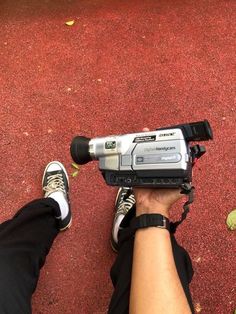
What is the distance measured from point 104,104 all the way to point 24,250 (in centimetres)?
92

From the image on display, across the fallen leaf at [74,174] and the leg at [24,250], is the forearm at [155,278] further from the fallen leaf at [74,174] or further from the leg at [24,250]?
the fallen leaf at [74,174]

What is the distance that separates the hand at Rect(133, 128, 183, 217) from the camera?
4.27 feet

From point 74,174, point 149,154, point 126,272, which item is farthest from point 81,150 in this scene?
point 74,174

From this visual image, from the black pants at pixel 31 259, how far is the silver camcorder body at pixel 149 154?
27 centimetres

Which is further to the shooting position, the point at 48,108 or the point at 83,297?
the point at 48,108

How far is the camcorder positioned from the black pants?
0.26 metres

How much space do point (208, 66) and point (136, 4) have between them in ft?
1.94

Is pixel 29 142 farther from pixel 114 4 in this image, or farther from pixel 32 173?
pixel 114 4

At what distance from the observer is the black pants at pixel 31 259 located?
1269 mm

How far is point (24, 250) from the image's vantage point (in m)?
1.42

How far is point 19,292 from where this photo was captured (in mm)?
1317

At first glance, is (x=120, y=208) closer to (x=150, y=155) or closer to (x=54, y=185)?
(x=54, y=185)

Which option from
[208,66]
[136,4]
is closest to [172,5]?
[136,4]

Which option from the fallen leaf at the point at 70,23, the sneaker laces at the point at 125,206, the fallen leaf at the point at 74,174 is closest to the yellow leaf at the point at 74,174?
the fallen leaf at the point at 74,174
